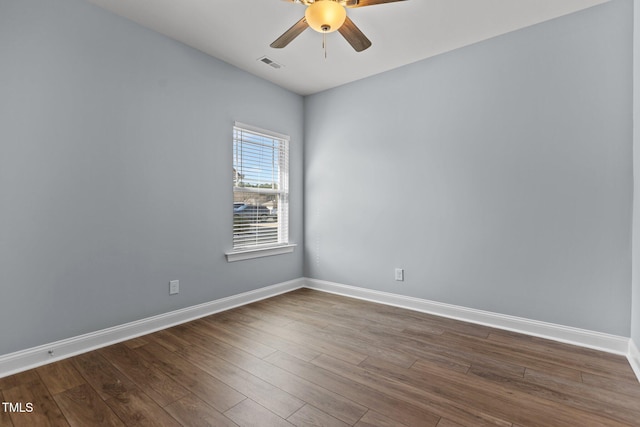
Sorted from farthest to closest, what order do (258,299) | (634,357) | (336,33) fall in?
(258,299) → (336,33) → (634,357)

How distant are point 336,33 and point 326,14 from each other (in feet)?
2.88

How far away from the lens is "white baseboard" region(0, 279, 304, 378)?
1902 mm

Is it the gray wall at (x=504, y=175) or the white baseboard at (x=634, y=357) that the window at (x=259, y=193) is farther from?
the white baseboard at (x=634, y=357)

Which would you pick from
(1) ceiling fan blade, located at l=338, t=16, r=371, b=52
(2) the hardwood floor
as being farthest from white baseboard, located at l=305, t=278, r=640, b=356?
(1) ceiling fan blade, located at l=338, t=16, r=371, b=52

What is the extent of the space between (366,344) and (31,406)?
6.64 ft

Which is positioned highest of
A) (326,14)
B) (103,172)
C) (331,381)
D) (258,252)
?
(326,14)

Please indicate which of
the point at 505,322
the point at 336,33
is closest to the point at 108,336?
the point at 336,33

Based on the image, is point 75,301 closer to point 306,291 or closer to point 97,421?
point 97,421

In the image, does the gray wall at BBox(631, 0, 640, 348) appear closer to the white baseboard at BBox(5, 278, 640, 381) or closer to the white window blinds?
the white baseboard at BBox(5, 278, 640, 381)

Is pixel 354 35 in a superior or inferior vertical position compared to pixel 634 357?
superior

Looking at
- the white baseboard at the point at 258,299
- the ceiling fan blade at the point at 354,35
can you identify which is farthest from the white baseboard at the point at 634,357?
the ceiling fan blade at the point at 354,35

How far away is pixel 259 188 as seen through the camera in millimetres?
3518

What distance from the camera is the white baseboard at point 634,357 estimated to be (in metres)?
1.88

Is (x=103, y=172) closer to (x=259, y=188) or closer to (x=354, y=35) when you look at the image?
(x=259, y=188)
